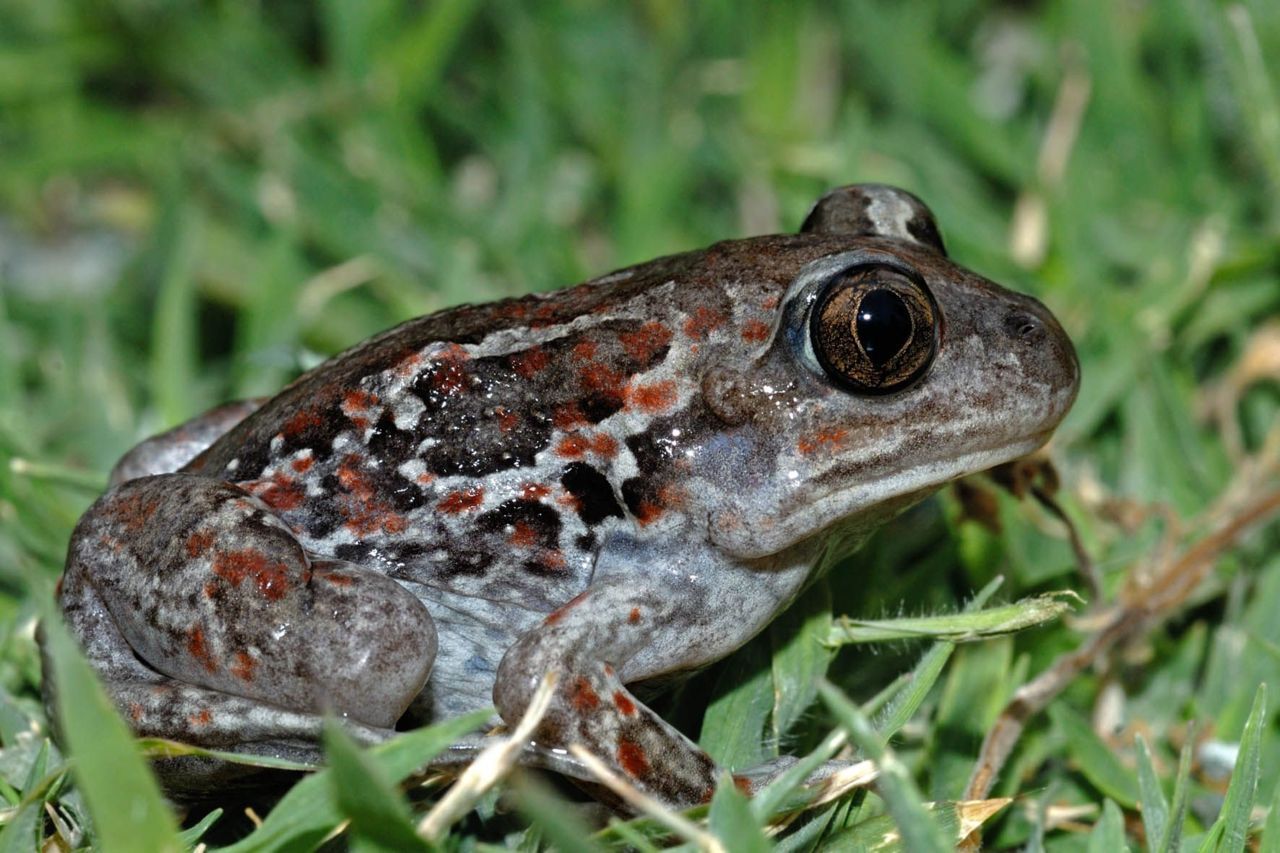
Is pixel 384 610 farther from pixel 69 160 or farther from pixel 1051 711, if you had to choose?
pixel 69 160

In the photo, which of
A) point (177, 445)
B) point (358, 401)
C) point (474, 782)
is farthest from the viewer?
point (177, 445)

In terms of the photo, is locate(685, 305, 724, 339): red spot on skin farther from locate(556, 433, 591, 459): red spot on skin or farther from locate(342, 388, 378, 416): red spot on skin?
locate(342, 388, 378, 416): red spot on skin

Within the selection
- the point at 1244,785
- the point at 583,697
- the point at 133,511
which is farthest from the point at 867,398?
the point at 133,511

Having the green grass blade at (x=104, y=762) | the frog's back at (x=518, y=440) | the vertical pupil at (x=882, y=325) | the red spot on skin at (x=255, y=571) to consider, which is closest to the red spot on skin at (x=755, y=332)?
the frog's back at (x=518, y=440)

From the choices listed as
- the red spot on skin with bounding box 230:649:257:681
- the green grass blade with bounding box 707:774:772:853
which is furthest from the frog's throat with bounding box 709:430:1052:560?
the red spot on skin with bounding box 230:649:257:681

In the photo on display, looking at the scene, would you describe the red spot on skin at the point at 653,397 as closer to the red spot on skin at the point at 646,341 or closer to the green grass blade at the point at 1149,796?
the red spot on skin at the point at 646,341

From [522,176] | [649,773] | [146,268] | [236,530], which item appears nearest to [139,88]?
[146,268]

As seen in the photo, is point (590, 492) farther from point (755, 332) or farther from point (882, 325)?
point (882, 325)
